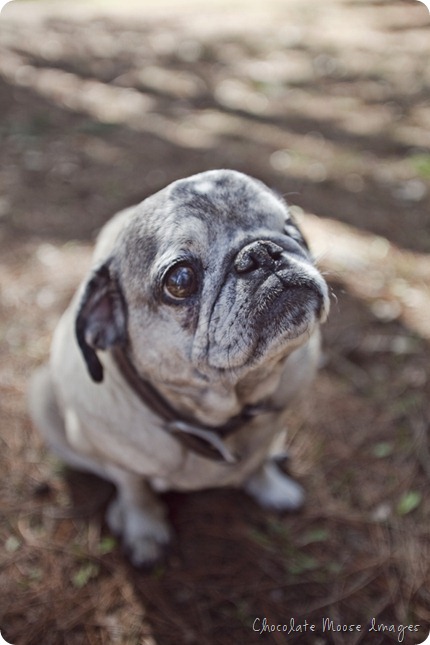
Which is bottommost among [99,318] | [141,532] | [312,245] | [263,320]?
[141,532]

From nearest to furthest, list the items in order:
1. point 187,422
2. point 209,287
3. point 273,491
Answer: point 209,287, point 187,422, point 273,491

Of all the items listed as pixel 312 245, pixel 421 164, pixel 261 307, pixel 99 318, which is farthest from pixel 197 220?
pixel 421 164

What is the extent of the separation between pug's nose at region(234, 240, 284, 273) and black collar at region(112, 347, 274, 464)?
2.19 ft

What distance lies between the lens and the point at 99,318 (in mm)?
2334

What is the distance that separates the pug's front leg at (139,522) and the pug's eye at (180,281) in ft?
3.84

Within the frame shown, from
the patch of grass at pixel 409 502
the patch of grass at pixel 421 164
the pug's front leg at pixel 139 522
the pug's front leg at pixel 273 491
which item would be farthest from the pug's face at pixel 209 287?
the patch of grass at pixel 421 164

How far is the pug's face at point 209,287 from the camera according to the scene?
2020mm

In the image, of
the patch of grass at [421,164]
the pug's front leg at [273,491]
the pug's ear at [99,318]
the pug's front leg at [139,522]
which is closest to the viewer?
the pug's ear at [99,318]

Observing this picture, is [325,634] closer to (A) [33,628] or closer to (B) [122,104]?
(A) [33,628]

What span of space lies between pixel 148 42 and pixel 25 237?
4.98 m

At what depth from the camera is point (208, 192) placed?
2.17 meters

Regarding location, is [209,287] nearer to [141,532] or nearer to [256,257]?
[256,257]

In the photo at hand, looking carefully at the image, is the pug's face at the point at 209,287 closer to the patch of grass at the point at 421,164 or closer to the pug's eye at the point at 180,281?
the pug's eye at the point at 180,281

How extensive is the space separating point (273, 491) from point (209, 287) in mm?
1540
